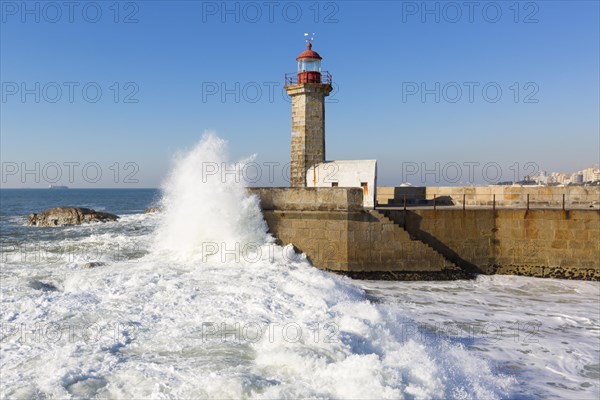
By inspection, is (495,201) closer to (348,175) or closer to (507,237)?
(507,237)

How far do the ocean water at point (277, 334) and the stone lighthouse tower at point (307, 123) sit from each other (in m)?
4.84

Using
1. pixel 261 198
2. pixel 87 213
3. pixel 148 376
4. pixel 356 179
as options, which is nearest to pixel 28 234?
pixel 87 213

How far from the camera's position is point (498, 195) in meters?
14.4

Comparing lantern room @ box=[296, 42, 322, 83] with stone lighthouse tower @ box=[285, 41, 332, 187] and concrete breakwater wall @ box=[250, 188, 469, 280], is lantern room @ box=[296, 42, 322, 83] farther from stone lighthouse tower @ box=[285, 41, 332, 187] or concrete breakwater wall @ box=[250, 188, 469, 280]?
concrete breakwater wall @ box=[250, 188, 469, 280]

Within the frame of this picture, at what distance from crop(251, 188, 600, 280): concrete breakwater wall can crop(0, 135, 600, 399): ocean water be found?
2.13 feet

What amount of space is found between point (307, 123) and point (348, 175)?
260cm

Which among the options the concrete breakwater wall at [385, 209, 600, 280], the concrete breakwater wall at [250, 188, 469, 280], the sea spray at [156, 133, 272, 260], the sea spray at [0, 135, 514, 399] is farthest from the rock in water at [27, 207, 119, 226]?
the concrete breakwater wall at [385, 209, 600, 280]

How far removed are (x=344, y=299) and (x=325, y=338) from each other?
7.54 ft

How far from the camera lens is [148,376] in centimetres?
400

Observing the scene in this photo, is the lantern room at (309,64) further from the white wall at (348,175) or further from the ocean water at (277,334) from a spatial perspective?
the ocean water at (277,334)

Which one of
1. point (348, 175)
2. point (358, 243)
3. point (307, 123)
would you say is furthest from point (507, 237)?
point (307, 123)

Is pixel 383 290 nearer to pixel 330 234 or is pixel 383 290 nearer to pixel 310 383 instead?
pixel 330 234

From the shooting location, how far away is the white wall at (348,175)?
12986 millimetres

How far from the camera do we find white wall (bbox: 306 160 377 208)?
1299cm
